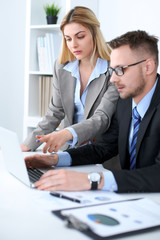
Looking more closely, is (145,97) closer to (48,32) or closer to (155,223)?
(155,223)

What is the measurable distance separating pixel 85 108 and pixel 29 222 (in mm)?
1277

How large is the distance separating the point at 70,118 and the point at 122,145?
1.80 feet

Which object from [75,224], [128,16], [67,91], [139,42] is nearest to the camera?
[75,224]

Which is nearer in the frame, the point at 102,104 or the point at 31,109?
the point at 102,104

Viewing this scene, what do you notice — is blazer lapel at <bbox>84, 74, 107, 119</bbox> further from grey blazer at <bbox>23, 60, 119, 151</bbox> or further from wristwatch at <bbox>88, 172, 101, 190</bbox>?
wristwatch at <bbox>88, 172, 101, 190</bbox>

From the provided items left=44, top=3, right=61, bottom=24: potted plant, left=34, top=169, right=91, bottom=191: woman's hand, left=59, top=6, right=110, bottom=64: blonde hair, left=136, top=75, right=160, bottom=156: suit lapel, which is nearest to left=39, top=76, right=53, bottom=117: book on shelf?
left=44, top=3, right=61, bottom=24: potted plant

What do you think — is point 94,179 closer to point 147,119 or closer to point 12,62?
point 147,119

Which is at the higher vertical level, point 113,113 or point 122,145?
point 113,113

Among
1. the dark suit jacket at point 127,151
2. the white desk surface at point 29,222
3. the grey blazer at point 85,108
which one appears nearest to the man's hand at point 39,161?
the dark suit jacket at point 127,151

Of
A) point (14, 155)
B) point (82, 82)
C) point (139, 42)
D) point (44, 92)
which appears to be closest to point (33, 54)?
point (44, 92)

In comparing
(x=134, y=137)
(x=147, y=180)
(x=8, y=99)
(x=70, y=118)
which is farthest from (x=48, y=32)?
(x=147, y=180)

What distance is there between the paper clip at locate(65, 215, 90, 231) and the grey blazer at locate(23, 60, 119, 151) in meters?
0.93

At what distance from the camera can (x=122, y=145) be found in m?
1.82

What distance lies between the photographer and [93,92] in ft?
7.30
